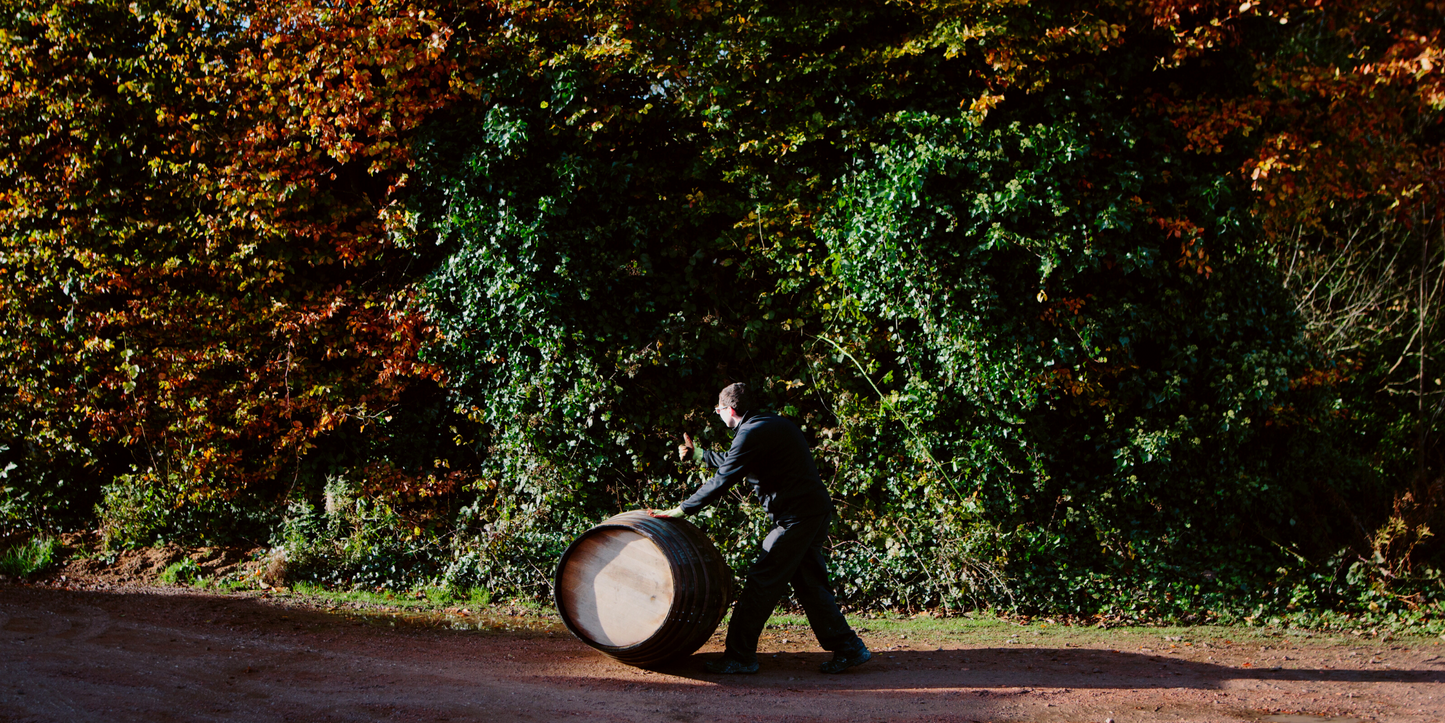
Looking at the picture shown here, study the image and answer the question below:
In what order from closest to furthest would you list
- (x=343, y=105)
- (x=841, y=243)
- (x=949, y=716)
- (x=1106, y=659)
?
(x=949, y=716) → (x=1106, y=659) → (x=841, y=243) → (x=343, y=105)

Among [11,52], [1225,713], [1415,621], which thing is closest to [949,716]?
[1225,713]

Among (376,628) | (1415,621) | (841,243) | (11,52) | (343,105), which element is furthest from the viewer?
(11,52)

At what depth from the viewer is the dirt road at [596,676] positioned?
455 centimetres

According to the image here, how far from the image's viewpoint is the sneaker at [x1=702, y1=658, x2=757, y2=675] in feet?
17.3

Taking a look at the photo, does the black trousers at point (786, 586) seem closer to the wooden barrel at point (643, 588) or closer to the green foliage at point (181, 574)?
the wooden barrel at point (643, 588)

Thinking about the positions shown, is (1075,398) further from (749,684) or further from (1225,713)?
(749,684)

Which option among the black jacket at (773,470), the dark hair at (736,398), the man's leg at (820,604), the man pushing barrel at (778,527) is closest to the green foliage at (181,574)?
the man pushing barrel at (778,527)

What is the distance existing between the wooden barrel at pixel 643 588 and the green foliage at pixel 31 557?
6.10 meters

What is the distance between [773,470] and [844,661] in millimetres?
1247

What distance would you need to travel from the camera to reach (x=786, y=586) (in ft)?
17.6

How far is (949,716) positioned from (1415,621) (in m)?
4.93

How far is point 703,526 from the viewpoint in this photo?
24.9ft

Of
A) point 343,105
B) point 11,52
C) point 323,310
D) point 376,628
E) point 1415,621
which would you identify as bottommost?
point 1415,621

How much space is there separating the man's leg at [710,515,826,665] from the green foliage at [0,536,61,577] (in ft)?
22.8
